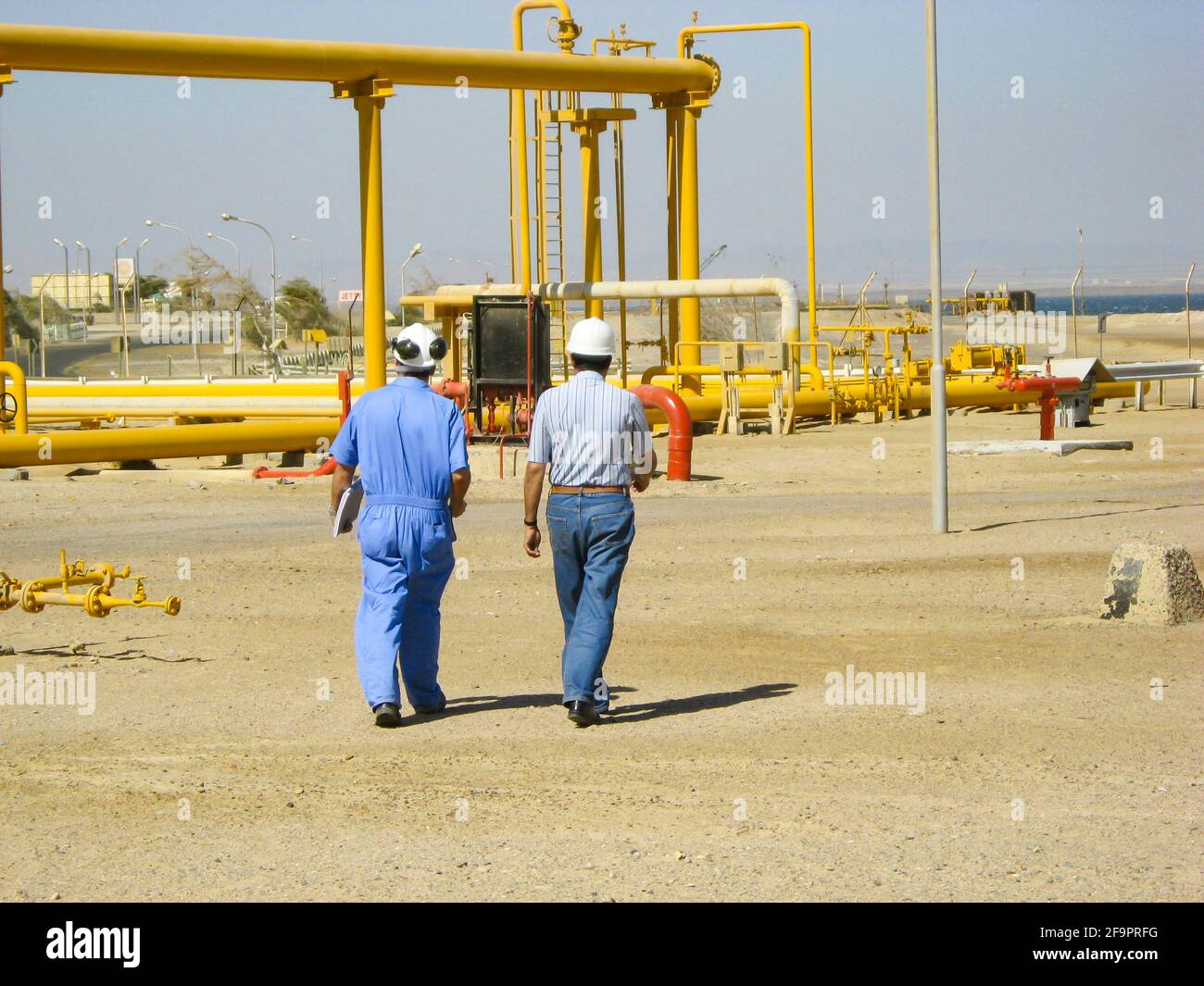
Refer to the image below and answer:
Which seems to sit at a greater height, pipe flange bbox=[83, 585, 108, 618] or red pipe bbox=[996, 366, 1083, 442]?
red pipe bbox=[996, 366, 1083, 442]

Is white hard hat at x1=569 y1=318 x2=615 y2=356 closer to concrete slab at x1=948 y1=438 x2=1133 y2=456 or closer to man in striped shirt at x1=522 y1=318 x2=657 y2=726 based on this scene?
man in striped shirt at x1=522 y1=318 x2=657 y2=726

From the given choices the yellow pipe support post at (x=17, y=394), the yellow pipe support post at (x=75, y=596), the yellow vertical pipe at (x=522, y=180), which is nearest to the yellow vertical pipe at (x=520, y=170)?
the yellow vertical pipe at (x=522, y=180)

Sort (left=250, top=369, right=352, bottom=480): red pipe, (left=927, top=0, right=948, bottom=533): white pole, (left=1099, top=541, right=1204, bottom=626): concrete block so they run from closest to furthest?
(left=1099, top=541, right=1204, bottom=626): concrete block → (left=927, top=0, right=948, bottom=533): white pole → (left=250, top=369, right=352, bottom=480): red pipe

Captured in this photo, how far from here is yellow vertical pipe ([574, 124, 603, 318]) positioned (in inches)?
1101

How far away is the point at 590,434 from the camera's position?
25.3ft

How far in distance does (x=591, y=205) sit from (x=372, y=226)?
6.50m

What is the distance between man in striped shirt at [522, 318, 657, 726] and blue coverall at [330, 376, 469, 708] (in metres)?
0.43

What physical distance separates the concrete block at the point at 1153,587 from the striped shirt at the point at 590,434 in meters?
4.12

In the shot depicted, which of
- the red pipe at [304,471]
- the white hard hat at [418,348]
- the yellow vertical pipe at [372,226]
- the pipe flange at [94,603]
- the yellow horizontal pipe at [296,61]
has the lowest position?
the pipe flange at [94,603]

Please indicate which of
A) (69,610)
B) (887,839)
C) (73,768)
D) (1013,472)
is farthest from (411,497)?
(1013,472)

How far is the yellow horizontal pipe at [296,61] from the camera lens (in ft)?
66.2

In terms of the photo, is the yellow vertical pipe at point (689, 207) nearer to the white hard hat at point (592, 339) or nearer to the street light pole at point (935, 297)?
the street light pole at point (935, 297)

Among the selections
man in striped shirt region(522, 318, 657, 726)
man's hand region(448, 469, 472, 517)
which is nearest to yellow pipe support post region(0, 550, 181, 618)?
man's hand region(448, 469, 472, 517)
